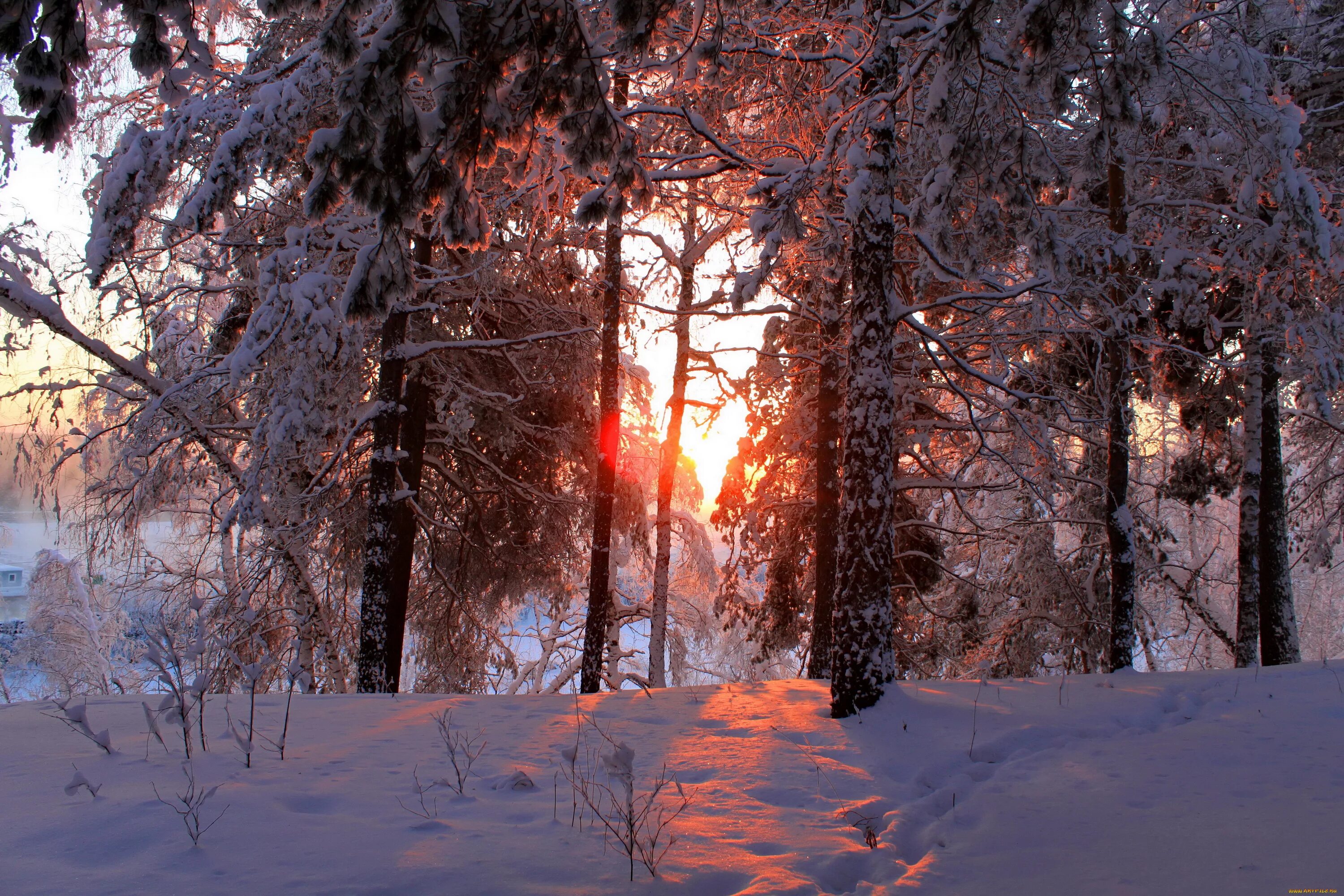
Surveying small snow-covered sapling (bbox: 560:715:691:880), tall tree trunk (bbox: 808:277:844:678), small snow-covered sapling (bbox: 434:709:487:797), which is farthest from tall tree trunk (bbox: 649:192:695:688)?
small snow-covered sapling (bbox: 560:715:691:880)

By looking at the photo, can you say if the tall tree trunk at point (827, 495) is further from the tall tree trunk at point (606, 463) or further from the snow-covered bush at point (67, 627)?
the snow-covered bush at point (67, 627)

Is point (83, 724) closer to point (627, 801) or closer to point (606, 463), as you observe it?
point (627, 801)

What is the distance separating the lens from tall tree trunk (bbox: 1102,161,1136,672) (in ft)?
29.7

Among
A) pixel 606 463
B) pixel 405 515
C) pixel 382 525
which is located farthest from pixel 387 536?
pixel 606 463

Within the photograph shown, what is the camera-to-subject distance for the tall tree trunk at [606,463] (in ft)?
32.3

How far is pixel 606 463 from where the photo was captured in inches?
393

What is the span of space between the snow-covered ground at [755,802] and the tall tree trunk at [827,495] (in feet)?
14.3

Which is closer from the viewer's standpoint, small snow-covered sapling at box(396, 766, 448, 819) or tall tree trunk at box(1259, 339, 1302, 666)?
small snow-covered sapling at box(396, 766, 448, 819)

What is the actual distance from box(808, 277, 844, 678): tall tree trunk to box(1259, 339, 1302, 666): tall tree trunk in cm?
621

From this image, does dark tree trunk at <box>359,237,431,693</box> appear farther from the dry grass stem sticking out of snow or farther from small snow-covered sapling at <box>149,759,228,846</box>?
the dry grass stem sticking out of snow

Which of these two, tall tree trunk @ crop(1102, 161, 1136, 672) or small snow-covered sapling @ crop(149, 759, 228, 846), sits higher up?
tall tree trunk @ crop(1102, 161, 1136, 672)

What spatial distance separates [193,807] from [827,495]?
Answer: 8.68m

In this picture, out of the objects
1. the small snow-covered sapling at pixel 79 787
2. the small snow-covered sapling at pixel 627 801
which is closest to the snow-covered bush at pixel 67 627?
the small snow-covered sapling at pixel 79 787

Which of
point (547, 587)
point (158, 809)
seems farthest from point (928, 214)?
point (547, 587)
